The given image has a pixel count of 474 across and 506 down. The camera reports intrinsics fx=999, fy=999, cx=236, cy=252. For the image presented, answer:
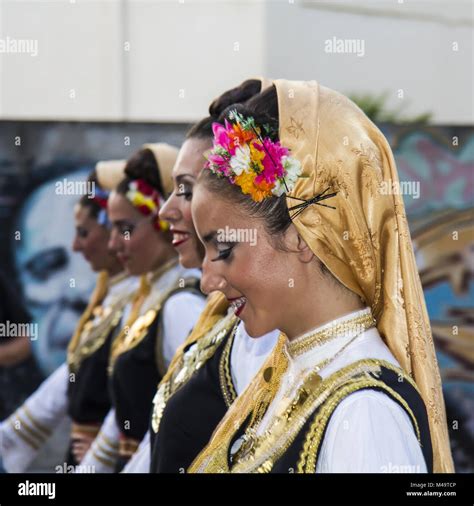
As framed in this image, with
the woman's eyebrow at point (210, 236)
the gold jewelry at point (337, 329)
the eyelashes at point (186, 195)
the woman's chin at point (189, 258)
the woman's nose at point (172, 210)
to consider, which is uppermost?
the eyelashes at point (186, 195)

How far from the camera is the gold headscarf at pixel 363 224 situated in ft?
6.51

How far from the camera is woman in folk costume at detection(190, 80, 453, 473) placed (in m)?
1.96

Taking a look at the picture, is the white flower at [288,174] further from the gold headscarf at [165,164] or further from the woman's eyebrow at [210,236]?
the gold headscarf at [165,164]

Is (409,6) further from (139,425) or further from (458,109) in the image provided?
(139,425)

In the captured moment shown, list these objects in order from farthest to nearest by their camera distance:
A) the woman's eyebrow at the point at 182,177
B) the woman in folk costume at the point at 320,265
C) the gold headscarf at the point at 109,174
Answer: the gold headscarf at the point at 109,174 → the woman's eyebrow at the point at 182,177 → the woman in folk costume at the point at 320,265

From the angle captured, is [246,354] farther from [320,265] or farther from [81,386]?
[81,386]

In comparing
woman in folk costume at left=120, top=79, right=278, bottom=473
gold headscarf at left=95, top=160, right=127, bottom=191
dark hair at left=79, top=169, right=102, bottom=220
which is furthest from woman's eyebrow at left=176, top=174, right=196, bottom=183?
dark hair at left=79, top=169, right=102, bottom=220

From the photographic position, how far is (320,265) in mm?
2023

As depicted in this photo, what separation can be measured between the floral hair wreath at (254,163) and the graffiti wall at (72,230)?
3.90 m

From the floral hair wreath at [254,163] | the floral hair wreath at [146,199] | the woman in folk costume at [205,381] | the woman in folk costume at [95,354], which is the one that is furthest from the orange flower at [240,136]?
the woman in folk costume at [95,354]

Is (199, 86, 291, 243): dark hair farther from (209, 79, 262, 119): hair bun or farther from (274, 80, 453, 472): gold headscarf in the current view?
(209, 79, 262, 119): hair bun

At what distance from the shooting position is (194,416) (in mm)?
2590

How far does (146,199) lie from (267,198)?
2089 mm

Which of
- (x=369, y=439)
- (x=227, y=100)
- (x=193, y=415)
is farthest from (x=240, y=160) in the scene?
(x=193, y=415)
